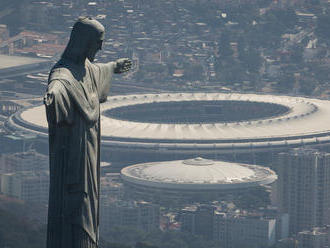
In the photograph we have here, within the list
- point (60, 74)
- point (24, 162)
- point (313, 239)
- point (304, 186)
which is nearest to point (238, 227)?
point (313, 239)

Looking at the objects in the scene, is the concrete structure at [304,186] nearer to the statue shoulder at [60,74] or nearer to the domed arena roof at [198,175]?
the domed arena roof at [198,175]

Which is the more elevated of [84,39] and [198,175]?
[84,39]

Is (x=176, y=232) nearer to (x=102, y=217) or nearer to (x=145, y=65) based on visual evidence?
(x=102, y=217)

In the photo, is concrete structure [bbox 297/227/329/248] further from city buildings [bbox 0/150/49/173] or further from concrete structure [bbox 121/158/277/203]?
city buildings [bbox 0/150/49/173]

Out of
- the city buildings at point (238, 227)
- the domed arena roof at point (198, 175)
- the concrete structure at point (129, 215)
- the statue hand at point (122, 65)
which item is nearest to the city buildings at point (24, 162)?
the domed arena roof at point (198, 175)

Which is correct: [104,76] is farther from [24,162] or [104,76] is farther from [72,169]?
[24,162]

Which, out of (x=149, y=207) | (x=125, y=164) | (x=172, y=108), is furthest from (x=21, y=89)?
(x=149, y=207)
